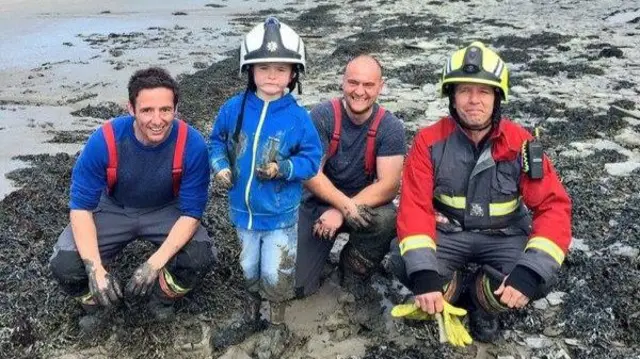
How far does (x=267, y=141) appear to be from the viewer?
357cm

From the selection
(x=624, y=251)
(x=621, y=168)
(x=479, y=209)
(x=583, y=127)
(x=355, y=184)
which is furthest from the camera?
(x=583, y=127)

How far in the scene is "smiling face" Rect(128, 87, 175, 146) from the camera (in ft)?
11.3

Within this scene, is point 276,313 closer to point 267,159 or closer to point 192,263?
point 192,263

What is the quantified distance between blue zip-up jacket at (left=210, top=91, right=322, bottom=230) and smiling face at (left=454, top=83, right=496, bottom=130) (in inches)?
33.0

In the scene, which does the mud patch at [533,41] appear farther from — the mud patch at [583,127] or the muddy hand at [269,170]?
the muddy hand at [269,170]

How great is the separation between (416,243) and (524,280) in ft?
1.93

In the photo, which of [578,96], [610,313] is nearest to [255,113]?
[610,313]

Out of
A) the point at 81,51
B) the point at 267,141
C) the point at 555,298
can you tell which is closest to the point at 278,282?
the point at 267,141

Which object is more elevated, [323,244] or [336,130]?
[336,130]

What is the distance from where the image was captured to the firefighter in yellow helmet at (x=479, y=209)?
3410mm

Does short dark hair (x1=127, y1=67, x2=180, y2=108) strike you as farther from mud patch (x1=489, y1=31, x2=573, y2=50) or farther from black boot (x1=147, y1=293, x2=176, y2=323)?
mud patch (x1=489, y1=31, x2=573, y2=50)

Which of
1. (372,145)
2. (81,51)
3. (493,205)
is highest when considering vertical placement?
(372,145)

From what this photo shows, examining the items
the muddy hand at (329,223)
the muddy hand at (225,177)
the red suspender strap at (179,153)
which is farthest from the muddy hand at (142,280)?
the muddy hand at (329,223)

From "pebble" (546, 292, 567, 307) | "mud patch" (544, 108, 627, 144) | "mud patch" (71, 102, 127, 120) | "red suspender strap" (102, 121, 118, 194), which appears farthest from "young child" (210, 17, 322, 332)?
"mud patch" (71, 102, 127, 120)
